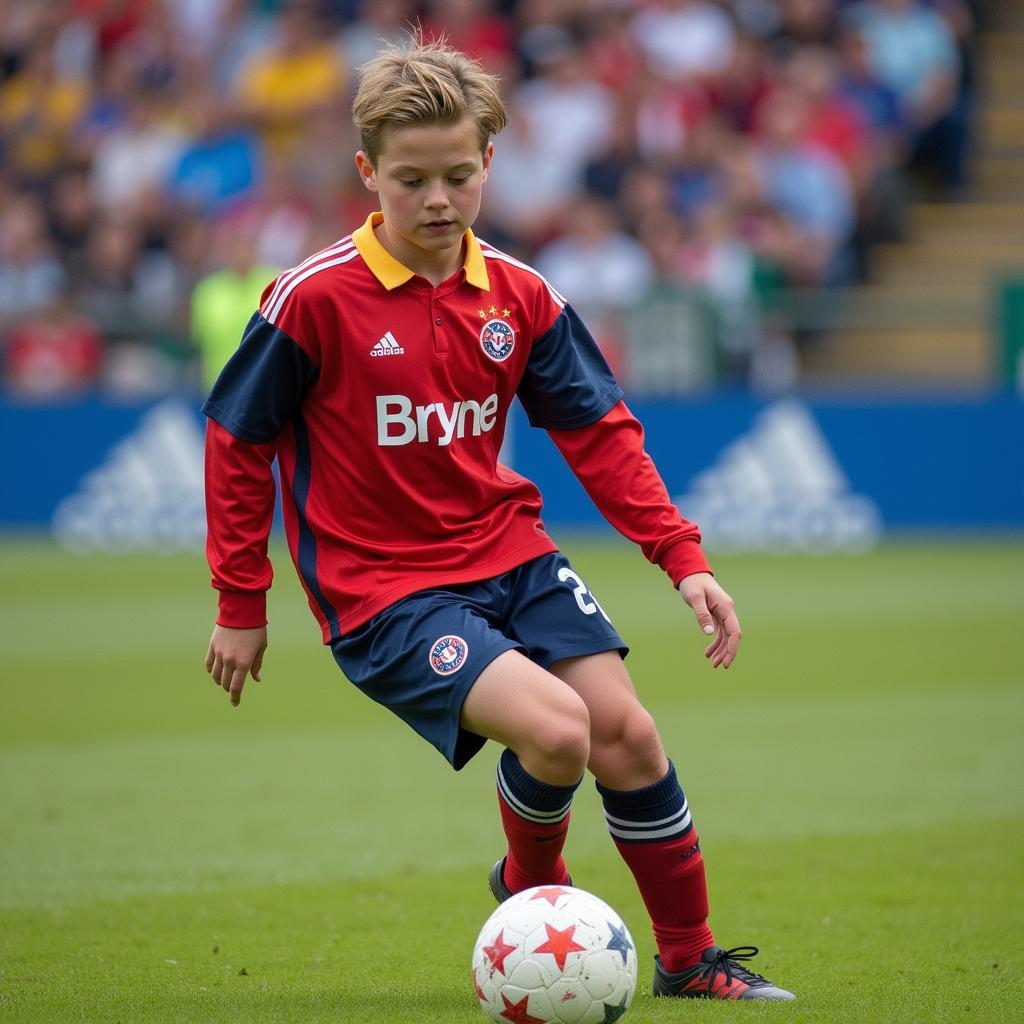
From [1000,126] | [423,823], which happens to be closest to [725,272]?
[1000,126]

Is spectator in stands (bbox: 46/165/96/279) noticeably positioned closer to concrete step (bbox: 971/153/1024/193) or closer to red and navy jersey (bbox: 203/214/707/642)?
concrete step (bbox: 971/153/1024/193)

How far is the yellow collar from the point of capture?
428cm

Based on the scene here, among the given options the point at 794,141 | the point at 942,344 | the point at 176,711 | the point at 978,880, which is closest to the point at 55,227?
the point at 794,141

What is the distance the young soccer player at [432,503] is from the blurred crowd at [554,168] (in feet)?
35.6

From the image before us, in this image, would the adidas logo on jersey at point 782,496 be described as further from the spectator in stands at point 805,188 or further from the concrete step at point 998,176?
the concrete step at point 998,176

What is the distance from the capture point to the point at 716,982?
4262 mm

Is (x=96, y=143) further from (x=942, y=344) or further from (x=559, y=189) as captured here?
(x=942, y=344)

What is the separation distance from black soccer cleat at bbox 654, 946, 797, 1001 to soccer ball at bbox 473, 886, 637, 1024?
0.36 metres

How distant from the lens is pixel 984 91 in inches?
801

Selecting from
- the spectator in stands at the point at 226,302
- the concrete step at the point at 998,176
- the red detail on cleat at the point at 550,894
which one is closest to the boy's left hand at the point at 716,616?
the red detail on cleat at the point at 550,894

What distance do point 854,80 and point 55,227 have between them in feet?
27.4

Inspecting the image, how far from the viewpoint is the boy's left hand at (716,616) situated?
4234 mm

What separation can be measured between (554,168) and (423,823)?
1207cm

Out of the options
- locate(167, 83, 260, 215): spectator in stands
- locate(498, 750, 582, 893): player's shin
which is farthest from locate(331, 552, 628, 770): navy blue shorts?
locate(167, 83, 260, 215): spectator in stands
